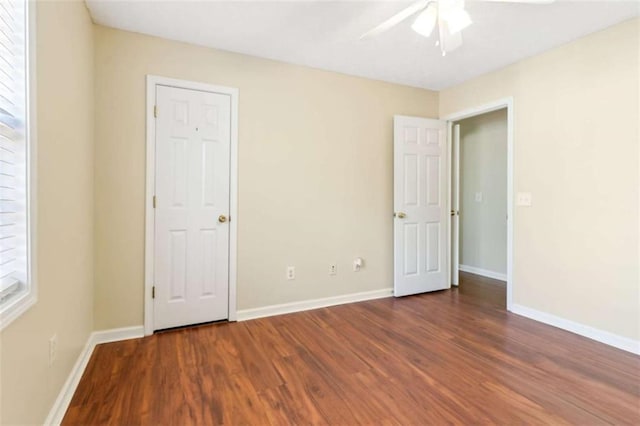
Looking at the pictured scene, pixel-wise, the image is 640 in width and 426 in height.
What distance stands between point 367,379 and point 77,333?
1835 mm

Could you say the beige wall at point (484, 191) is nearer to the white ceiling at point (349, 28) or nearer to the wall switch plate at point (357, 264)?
the white ceiling at point (349, 28)

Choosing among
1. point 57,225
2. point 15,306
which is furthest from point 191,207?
point 15,306

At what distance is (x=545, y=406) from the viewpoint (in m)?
1.71

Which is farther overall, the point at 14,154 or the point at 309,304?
the point at 309,304

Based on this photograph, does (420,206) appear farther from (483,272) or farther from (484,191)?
(483,272)

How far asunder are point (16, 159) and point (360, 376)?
204 cm

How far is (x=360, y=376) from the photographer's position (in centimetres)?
199

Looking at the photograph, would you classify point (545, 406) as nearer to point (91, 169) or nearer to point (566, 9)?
point (566, 9)

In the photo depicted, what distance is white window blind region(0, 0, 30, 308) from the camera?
119 centimetres

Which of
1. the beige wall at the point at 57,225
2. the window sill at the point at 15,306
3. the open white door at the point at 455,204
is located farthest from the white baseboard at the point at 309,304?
the window sill at the point at 15,306

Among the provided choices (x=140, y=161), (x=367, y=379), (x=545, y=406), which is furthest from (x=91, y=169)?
(x=545, y=406)

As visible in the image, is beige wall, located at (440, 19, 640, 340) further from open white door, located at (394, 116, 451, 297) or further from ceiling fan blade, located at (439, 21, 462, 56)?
ceiling fan blade, located at (439, 21, 462, 56)

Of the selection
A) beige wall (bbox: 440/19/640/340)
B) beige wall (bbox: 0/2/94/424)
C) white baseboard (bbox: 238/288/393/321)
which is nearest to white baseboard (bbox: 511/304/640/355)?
beige wall (bbox: 440/19/640/340)

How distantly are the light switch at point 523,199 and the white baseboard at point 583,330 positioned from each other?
3.27 ft
